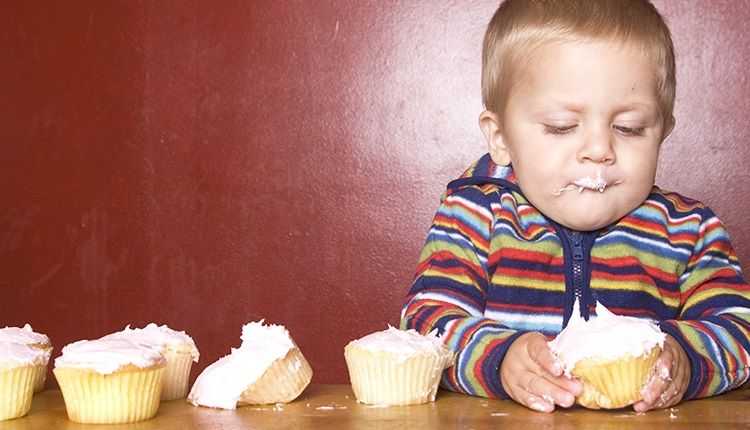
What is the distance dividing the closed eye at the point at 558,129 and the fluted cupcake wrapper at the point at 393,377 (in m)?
0.34

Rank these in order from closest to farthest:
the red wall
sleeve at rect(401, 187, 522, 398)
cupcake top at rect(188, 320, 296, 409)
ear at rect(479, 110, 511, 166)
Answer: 1. cupcake top at rect(188, 320, 296, 409)
2. sleeve at rect(401, 187, 522, 398)
3. ear at rect(479, 110, 511, 166)
4. the red wall

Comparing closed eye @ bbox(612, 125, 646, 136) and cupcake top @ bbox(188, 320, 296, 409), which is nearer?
cupcake top @ bbox(188, 320, 296, 409)

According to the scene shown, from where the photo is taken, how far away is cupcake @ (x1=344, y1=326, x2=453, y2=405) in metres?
1.27

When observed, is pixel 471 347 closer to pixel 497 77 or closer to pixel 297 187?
pixel 497 77

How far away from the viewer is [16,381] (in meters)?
1.21

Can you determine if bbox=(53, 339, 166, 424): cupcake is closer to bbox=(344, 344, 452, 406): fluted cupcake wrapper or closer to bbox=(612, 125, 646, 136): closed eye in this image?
bbox=(344, 344, 452, 406): fluted cupcake wrapper

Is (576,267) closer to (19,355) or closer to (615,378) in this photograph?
(615,378)

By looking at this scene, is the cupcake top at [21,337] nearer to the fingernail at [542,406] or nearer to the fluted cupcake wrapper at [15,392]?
the fluted cupcake wrapper at [15,392]

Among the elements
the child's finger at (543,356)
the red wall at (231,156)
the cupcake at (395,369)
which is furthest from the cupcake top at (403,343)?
the red wall at (231,156)

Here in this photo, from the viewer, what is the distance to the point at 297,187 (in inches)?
90.6

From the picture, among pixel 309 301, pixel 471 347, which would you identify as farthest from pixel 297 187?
pixel 471 347

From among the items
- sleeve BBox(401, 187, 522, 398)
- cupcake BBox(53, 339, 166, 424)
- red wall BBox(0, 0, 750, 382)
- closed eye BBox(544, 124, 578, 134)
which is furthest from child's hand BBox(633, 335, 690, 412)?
red wall BBox(0, 0, 750, 382)

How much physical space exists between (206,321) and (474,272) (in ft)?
2.94

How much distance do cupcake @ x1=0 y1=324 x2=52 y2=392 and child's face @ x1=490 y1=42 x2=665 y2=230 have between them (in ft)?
2.09
